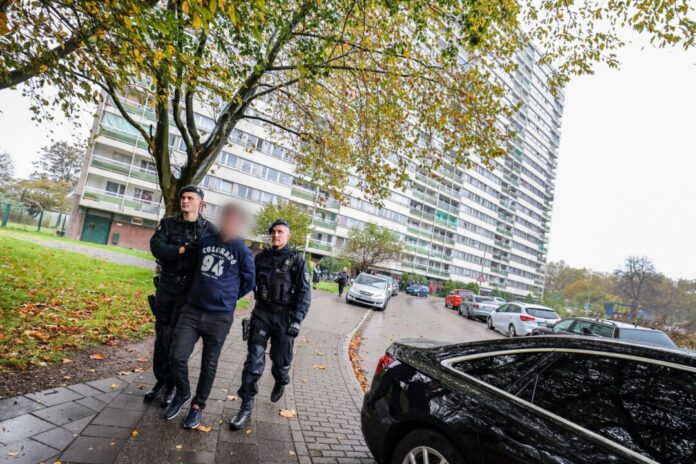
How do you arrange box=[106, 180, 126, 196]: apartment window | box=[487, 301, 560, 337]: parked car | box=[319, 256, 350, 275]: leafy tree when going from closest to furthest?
box=[487, 301, 560, 337]: parked car
box=[106, 180, 126, 196]: apartment window
box=[319, 256, 350, 275]: leafy tree

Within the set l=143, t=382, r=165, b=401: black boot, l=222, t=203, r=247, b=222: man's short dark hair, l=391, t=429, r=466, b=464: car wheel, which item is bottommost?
l=143, t=382, r=165, b=401: black boot

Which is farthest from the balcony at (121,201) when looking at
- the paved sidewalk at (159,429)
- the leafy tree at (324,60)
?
the paved sidewalk at (159,429)

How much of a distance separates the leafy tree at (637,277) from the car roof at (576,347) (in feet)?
232

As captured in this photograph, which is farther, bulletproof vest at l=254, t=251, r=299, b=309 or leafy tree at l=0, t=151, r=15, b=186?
leafy tree at l=0, t=151, r=15, b=186

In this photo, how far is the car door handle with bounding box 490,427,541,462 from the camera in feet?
5.96

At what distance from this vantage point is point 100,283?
959 cm

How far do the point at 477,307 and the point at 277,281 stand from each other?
69.8ft

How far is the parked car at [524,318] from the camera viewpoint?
1524 cm

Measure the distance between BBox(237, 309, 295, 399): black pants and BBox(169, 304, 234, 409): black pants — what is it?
387mm

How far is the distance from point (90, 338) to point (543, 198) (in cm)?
11008

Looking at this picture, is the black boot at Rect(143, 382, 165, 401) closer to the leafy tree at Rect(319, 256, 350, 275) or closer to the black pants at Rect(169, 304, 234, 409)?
the black pants at Rect(169, 304, 234, 409)

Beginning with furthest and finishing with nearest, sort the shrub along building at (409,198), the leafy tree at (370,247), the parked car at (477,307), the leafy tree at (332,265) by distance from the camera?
the leafy tree at (370,247) → the leafy tree at (332,265) → the shrub along building at (409,198) → the parked car at (477,307)

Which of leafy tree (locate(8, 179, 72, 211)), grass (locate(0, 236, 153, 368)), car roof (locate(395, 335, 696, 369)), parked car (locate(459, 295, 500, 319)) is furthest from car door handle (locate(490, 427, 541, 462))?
leafy tree (locate(8, 179, 72, 211))

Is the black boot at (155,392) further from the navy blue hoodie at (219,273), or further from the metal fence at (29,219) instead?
the metal fence at (29,219)
